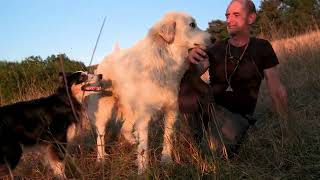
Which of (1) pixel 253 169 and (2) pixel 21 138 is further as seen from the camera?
(2) pixel 21 138

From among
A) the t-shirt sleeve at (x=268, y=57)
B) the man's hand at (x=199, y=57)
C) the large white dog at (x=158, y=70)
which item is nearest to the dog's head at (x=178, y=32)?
the large white dog at (x=158, y=70)

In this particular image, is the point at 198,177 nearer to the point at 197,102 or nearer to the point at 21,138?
the point at 197,102

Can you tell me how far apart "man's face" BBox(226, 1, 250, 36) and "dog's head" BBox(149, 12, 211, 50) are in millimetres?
372

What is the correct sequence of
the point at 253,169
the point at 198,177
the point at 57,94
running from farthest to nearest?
the point at 57,94
the point at 253,169
the point at 198,177

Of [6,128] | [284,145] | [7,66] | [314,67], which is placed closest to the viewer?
[284,145]

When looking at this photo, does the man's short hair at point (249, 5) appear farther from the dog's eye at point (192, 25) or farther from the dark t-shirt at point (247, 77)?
the dog's eye at point (192, 25)

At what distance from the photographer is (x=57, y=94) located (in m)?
5.30

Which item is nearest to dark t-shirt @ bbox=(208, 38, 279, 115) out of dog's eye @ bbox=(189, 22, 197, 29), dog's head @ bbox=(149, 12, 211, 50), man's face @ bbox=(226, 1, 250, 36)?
man's face @ bbox=(226, 1, 250, 36)

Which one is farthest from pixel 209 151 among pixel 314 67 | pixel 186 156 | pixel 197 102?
pixel 314 67

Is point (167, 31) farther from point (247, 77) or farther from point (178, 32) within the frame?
point (247, 77)

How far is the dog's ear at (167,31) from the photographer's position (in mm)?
4578

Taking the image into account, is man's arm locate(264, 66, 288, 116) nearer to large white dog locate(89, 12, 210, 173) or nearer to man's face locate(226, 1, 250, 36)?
man's face locate(226, 1, 250, 36)

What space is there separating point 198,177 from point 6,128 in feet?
8.18

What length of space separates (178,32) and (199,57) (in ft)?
1.66
